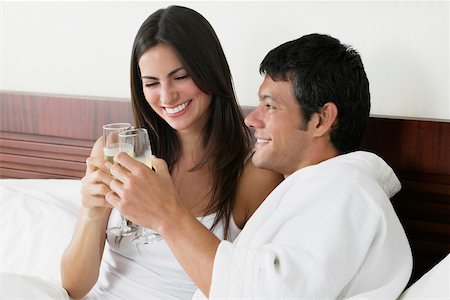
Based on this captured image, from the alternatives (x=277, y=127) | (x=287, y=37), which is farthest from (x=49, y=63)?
(x=277, y=127)

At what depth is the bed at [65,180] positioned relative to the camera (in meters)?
1.83

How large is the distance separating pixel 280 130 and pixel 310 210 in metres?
0.28

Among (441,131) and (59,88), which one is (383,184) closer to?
(441,131)

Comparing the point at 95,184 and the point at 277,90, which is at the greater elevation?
the point at 277,90

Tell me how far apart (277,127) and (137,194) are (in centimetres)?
39

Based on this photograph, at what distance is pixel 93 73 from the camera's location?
8.27 ft

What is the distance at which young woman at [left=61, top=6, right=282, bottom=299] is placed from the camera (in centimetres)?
183

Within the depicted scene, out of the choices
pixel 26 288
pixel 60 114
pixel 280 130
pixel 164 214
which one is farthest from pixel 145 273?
pixel 60 114

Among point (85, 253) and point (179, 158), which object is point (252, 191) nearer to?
point (179, 158)

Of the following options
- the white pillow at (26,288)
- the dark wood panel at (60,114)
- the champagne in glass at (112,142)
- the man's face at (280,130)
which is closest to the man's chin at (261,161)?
the man's face at (280,130)

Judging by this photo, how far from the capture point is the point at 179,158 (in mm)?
2051

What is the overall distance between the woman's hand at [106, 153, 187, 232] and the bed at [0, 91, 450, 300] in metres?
0.41

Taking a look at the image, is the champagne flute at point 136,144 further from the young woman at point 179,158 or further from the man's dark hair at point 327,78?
the man's dark hair at point 327,78

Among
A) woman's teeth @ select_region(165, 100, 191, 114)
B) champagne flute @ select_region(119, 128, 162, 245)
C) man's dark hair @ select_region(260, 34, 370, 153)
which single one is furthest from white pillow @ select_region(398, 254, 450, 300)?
woman's teeth @ select_region(165, 100, 191, 114)
